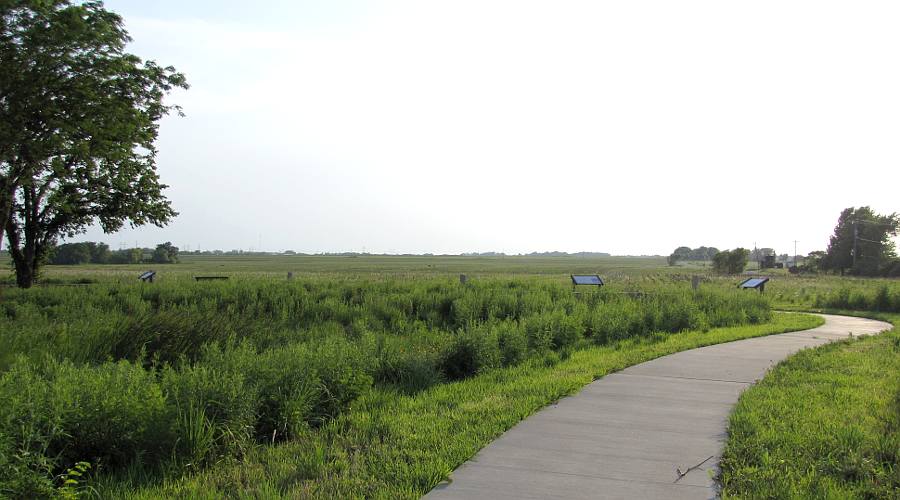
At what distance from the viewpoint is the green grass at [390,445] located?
185 inches

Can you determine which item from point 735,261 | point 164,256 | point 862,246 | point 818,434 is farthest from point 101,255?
point 818,434

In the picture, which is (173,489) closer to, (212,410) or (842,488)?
(212,410)

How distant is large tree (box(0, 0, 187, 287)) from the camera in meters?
19.9

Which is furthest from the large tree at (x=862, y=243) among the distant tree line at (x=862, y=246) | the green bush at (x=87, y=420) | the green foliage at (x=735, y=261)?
the green bush at (x=87, y=420)

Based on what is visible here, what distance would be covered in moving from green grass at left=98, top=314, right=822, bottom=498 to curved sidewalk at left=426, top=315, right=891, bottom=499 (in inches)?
7.7

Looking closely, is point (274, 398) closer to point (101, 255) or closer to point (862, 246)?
point (862, 246)

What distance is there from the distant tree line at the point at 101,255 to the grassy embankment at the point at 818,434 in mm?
128589

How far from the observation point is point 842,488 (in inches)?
181

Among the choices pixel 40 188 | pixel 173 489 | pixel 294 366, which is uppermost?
pixel 40 188

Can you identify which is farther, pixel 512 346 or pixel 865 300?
pixel 865 300

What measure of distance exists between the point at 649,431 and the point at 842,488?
170 centimetres

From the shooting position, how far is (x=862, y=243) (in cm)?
7806

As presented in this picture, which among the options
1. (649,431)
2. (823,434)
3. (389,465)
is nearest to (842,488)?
(823,434)

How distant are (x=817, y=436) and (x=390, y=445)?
3.78 meters
